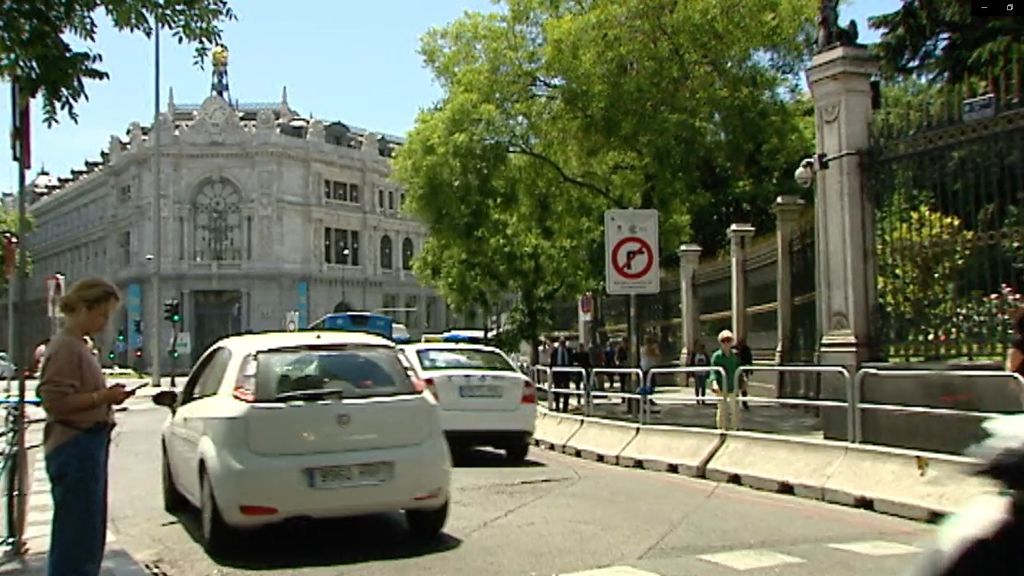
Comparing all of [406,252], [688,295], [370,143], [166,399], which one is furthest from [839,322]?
[406,252]

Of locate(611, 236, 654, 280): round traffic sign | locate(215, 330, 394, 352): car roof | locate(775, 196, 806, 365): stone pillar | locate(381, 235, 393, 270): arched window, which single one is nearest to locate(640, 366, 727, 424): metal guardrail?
locate(611, 236, 654, 280): round traffic sign

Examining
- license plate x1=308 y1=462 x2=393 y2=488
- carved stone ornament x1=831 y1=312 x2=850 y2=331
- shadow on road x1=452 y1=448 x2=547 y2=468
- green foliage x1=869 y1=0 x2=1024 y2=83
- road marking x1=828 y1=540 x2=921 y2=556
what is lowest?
road marking x1=828 y1=540 x2=921 y2=556

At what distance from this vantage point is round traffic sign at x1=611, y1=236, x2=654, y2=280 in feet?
50.7

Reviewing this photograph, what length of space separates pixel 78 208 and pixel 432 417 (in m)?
101

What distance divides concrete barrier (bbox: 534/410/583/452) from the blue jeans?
38.0 ft

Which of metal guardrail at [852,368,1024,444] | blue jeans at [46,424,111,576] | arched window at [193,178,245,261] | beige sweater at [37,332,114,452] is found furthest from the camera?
arched window at [193,178,245,261]

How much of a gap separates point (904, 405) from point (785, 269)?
1171 cm

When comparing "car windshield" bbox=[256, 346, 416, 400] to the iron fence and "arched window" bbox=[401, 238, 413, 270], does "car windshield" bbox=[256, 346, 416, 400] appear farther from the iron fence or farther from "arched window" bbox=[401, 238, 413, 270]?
"arched window" bbox=[401, 238, 413, 270]

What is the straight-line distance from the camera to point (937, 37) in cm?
3284

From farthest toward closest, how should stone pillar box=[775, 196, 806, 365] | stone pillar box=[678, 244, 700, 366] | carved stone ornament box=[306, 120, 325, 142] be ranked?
carved stone ornament box=[306, 120, 325, 142], stone pillar box=[678, 244, 700, 366], stone pillar box=[775, 196, 806, 365]

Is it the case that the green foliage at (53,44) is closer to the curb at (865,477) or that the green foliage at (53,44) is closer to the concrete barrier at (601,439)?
the curb at (865,477)

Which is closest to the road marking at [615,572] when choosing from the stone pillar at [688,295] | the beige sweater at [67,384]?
the beige sweater at [67,384]

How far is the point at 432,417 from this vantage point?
8.92 metres

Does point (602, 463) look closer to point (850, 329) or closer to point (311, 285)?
point (850, 329)
